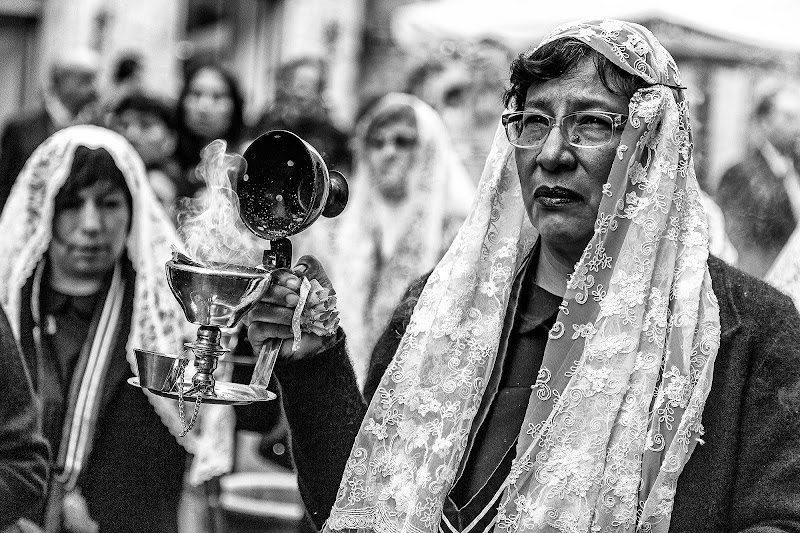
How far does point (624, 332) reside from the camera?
8.28 feet

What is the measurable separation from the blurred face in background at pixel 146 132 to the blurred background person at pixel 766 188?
10.1ft

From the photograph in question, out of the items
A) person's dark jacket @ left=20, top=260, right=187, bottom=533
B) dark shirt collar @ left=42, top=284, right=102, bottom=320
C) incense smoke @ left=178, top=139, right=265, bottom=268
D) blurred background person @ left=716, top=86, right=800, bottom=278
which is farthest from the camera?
blurred background person @ left=716, top=86, right=800, bottom=278

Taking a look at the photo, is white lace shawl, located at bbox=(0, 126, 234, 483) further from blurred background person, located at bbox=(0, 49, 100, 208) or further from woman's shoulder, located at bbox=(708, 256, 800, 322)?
blurred background person, located at bbox=(0, 49, 100, 208)

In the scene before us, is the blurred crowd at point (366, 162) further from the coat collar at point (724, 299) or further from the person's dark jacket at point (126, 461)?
the coat collar at point (724, 299)

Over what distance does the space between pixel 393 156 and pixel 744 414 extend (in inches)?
201

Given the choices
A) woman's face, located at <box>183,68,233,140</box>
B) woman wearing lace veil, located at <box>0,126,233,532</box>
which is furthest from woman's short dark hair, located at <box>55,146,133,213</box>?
woman's face, located at <box>183,68,233,140</box>

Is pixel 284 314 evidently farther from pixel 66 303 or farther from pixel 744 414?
pixel 66 303

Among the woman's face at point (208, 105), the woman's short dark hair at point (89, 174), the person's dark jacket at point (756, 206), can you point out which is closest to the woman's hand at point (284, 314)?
the woman's short dark hair at point (89, 174)

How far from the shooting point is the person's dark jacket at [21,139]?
7.73 metres

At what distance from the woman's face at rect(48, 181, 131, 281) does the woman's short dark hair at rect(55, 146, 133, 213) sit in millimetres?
11

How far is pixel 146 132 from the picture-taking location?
7.25m

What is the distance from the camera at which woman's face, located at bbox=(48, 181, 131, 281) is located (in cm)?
431

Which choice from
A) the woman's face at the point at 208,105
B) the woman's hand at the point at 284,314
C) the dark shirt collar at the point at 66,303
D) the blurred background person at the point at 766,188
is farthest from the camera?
the woman's face at the point at 208,105

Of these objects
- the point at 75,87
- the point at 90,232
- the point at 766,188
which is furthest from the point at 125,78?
the point at 90,232
